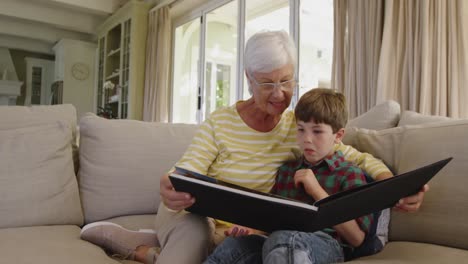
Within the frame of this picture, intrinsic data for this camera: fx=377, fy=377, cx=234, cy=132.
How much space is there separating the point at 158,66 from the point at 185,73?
1.31ft

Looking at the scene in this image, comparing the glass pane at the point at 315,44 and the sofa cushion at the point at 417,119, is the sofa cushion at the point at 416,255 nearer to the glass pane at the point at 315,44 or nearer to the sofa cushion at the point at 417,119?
the sofa cushion at the point at 417,119

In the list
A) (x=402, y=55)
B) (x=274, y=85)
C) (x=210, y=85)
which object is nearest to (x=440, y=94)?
(x=402, y=55)

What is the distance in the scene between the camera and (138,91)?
532 cm

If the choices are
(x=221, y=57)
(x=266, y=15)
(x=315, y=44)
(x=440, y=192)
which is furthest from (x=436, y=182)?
(x=221, y=57)

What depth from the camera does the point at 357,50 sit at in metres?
2.57

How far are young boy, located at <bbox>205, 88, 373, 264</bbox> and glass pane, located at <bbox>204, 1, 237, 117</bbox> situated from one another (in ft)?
10.4

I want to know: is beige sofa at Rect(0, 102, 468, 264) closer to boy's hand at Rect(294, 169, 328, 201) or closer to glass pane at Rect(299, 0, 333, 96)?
boy's hand at Rect(294, 169, 328, 201)

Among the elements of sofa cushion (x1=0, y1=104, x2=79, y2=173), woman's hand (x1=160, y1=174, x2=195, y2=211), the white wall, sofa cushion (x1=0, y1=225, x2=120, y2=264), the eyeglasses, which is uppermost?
the white wall

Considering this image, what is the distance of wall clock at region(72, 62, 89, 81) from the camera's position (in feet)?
21.6

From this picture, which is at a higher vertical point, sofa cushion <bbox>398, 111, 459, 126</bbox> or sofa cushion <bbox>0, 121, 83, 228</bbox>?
sofa cushion <bbox>398, 111, 459, 126</bbox>

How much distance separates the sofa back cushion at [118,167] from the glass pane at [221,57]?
8.84 ft

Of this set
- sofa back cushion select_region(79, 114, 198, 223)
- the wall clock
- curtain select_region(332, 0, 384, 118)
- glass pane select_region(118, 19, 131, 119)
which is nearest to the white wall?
the wall clock

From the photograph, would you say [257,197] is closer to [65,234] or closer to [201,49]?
[65,234]

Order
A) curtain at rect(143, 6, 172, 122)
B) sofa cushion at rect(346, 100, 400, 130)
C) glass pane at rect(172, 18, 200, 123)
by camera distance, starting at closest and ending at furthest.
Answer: sofa cushion at rect(346, 100, 400, 130)
curtain at rect(143, 6, 172, 122)
glass pane at rect(172, 18, 200, 123)
